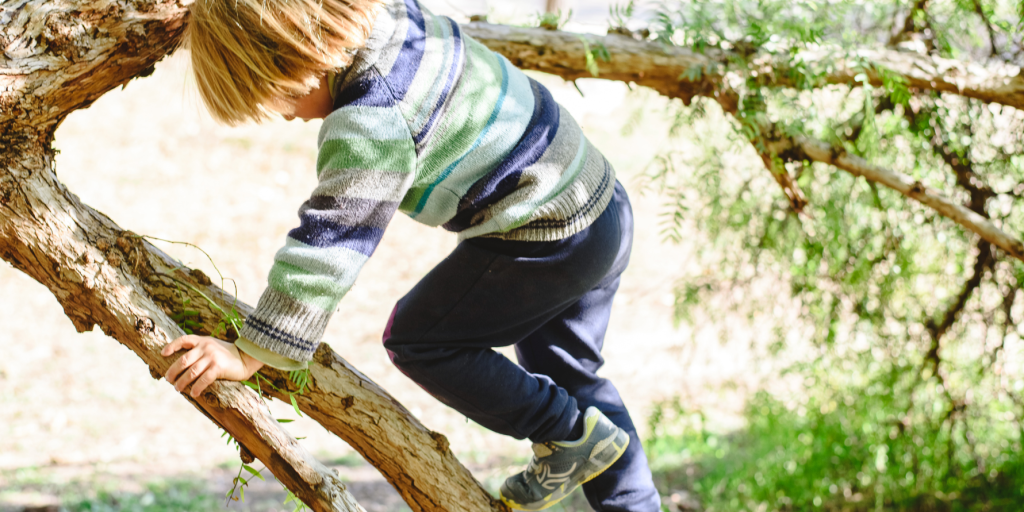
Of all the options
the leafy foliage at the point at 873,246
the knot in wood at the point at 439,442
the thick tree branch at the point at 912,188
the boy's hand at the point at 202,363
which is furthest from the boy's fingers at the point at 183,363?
the thick tree branch at the point at 912,188

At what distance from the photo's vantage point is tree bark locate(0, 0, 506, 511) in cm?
138

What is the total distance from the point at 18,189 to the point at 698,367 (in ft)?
13.8

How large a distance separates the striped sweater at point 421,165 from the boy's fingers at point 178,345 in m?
0.10

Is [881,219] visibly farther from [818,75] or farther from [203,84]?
[203,84]

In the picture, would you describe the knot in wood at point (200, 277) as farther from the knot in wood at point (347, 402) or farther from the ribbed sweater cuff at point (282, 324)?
the knot in wood at point (347, 402)

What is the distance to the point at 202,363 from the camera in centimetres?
136

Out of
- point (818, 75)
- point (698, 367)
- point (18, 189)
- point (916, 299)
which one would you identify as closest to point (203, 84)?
point (18, 189)

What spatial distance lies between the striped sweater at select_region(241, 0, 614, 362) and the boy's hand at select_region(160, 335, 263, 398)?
0.17 feet

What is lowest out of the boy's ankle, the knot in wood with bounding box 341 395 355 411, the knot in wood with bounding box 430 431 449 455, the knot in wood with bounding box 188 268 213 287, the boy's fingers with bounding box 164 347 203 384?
the boy's ankle

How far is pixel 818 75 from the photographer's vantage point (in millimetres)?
2113

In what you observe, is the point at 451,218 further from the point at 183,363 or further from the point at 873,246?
the point at 873,246

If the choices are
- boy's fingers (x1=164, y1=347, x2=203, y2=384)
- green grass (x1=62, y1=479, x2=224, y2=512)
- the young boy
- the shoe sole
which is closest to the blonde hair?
the young boy

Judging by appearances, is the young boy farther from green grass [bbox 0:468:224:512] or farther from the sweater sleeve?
green grass [bbox 0:468:224:512]

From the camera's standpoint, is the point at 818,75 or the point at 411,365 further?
the point at 818,75
